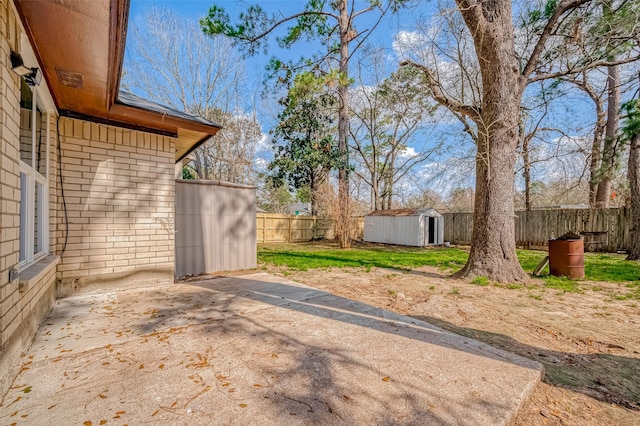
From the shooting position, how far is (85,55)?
260cm

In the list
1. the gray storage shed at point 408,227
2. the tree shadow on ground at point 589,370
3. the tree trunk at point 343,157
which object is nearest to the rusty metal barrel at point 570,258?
the tree shadow on ground at point 589,370

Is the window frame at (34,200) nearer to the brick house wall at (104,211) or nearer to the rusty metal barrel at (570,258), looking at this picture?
the brick house wall at (104,211)

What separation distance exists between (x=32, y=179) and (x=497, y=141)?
23.7 feet

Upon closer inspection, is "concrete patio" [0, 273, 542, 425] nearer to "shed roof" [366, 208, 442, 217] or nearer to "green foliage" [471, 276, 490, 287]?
"green foliage" [471, 276, 490, 287]

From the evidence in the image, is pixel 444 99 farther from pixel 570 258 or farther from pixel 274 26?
pixel 274 26

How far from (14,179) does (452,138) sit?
1489 centimetres

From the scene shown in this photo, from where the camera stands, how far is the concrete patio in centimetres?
170

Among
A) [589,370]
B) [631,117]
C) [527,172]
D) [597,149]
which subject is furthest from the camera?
[527,172]

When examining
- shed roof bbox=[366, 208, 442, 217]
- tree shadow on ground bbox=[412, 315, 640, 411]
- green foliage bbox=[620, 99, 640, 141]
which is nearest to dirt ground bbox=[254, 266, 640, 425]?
tree shadow on ground bbox=[412, 315, 640, 411]

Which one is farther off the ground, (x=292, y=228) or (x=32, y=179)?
(x=32, y=179)

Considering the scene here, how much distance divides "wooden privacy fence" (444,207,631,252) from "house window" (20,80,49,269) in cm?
1339

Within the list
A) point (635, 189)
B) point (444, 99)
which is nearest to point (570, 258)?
point (444, 99)

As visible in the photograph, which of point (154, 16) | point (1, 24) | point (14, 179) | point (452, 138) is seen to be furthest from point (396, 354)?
point (154, 16)

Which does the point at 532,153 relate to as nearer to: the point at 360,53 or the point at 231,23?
the point at 360,53
